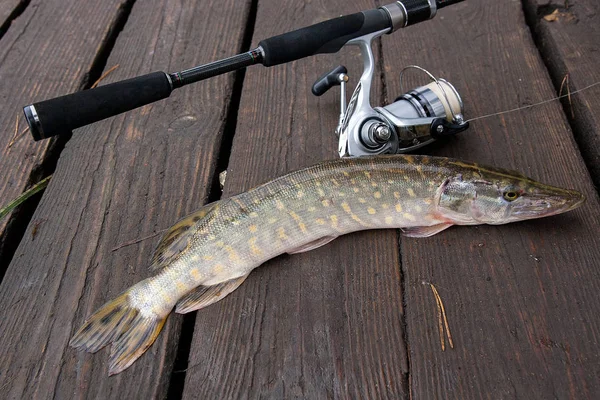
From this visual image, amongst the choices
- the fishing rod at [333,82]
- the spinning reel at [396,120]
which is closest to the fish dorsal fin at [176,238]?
the fishing rod at [333,82]

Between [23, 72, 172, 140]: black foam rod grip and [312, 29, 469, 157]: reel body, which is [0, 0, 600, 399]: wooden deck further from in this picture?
[23, 72, 172, 140]: black foam rod grip

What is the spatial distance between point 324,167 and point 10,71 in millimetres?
2012

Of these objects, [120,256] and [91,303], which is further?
[120,256]

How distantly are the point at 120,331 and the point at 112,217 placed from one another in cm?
59

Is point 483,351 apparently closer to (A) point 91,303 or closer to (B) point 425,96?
(B) point 425,96

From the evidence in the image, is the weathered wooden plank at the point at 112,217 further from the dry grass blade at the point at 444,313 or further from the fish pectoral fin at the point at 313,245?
the dry grass blade at the point at 444,313

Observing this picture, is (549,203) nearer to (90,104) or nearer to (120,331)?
(120,331)

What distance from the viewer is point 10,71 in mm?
3047

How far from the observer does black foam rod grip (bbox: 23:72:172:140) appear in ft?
6.00

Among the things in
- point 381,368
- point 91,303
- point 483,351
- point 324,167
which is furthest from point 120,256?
point 483,351

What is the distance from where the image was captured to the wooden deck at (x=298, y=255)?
5.98 feet

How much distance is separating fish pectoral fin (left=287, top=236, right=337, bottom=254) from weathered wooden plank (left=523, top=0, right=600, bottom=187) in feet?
3.98

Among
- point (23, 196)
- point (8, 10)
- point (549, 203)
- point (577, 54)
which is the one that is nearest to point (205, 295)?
point (23, 196)

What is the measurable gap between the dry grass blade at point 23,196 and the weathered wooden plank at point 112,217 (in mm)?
62
